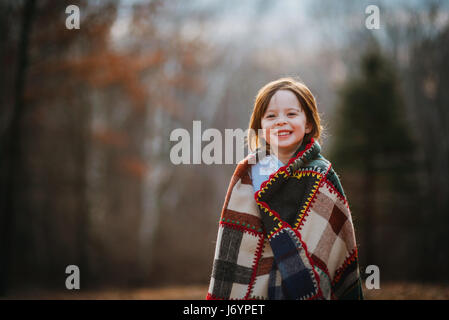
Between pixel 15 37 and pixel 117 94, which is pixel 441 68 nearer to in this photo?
pixel 117 94

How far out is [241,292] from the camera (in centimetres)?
196

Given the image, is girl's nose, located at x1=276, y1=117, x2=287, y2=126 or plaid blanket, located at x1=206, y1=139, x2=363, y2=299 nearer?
plaid blanket, located at x1=206, y1=139, x2=363, y2=299

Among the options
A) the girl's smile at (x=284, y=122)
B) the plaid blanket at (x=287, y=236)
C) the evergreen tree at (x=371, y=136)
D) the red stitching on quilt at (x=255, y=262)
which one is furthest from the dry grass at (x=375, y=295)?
the evergreen tree at (x=371, y=136)

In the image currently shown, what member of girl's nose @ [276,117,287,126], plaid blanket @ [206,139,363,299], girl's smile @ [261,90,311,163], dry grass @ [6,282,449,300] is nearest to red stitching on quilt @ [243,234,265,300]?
plaid blanket @ [206,139,363,299]

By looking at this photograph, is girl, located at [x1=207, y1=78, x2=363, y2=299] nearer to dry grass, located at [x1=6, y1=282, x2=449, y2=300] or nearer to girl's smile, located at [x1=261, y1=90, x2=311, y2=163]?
girl's smile, located at [x1=261, y1=90, x2=311, y2=163]

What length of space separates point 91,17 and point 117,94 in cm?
Result: 608

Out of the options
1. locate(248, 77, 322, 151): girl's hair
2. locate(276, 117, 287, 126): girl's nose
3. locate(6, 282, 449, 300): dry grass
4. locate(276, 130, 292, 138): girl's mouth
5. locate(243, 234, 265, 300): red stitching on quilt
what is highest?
locate(248, 77, 322, 151): girl's hair

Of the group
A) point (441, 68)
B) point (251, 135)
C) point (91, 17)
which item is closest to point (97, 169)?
point (91, 17)

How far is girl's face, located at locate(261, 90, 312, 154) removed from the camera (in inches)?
82.1

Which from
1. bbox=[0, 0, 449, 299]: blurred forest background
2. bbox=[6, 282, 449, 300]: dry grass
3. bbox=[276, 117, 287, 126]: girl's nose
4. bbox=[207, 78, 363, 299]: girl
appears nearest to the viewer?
bbox=[207, 78, 363, 299]: girl

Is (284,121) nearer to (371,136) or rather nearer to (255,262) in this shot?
(255,262)

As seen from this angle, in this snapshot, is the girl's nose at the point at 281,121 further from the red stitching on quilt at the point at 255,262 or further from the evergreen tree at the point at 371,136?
the evergreen tree at the point at 371,136
